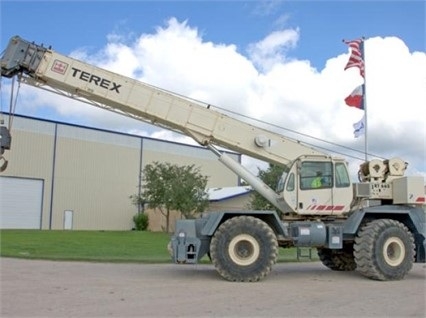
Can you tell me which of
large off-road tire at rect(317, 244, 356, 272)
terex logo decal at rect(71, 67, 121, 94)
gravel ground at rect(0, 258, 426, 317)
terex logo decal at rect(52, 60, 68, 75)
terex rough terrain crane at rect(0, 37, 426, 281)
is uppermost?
terex logo decal at rect(52, 60, 68, 75)

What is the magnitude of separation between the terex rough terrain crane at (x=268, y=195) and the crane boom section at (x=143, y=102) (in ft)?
0.09

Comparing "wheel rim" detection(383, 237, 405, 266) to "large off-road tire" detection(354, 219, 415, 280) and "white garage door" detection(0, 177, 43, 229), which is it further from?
"white garage door" detection(0, 177, 43, 229)

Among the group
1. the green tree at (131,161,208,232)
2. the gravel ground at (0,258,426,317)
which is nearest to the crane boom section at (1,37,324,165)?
the gravel ground at (0,258,426,317)

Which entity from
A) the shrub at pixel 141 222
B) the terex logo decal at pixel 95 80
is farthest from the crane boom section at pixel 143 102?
the shrub at pixel 141 222

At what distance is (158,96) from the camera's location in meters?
15.8

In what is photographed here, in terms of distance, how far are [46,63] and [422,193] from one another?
11.2 metres

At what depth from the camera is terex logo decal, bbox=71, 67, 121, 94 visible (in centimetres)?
1542

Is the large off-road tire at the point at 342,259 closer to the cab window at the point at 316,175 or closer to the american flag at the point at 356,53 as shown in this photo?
the cab window at the point at 316,175

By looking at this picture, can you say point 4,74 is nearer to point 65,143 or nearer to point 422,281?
point 422,281

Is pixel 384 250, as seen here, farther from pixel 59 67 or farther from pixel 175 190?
pixel 175 190

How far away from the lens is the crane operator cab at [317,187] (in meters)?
15.1

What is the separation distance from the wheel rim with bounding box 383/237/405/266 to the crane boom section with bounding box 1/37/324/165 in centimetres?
338

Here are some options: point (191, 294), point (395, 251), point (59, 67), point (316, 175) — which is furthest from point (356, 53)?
point (191, 294)

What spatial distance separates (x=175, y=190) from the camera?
50812 mm
